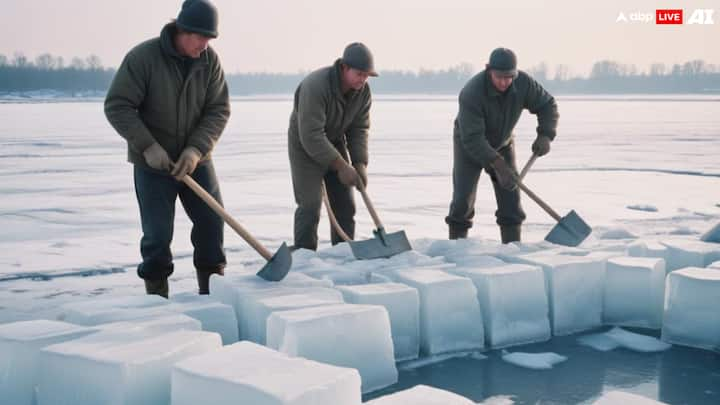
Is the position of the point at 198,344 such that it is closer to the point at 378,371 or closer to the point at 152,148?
the point at 378,371

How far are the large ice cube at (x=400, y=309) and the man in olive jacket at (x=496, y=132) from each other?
1.93 m

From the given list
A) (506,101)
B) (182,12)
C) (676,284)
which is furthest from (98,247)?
(676,284)

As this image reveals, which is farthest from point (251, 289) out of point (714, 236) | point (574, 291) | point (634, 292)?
point (714, 236)

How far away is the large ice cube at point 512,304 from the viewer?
3373 mm

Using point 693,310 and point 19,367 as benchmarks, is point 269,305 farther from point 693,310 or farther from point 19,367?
point 693,310

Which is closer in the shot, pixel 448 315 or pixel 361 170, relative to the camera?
pixel 448 315

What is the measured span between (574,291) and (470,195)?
5.57ft

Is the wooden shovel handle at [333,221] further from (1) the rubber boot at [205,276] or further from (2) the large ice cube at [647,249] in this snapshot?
(2) the large ice cube at [647,249]

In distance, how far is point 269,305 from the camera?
2990 millimetres

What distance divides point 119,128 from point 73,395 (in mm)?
1532

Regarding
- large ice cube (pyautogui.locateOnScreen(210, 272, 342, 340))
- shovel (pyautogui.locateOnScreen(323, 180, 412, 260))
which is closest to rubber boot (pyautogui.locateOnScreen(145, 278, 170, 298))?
large ice cube (pyautogui.locateOnScreen(210, 272, 342, 340))

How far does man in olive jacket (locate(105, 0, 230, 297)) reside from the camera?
3453 mm

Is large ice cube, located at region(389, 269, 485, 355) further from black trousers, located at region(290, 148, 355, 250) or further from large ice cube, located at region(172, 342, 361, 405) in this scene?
black trousers, located at region(290, 148, 355, 250)

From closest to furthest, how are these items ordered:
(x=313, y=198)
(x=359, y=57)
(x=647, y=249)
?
(x=647, y=249), (x=359, y=57), (x=313, y=198)
